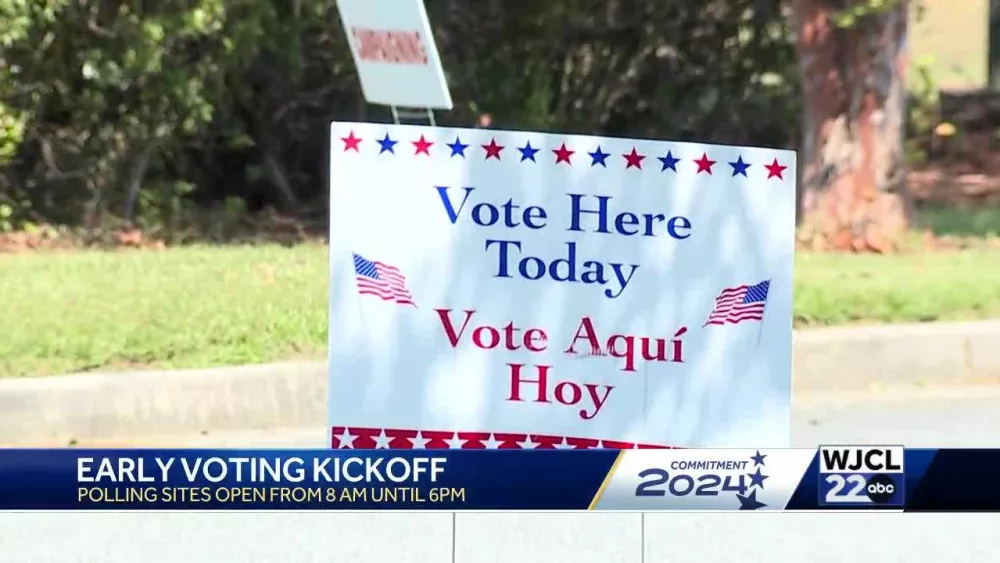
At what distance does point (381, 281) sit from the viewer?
471cm

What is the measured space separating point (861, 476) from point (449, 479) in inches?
46.2

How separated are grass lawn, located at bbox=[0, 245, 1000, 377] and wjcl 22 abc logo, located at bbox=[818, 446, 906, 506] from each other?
320 cm

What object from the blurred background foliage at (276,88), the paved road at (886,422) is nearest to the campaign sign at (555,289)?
the paved road at (886,422)

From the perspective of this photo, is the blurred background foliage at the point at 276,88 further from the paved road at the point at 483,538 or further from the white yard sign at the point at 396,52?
the paved road at the point at 483,538

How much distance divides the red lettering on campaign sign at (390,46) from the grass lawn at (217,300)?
129 cm

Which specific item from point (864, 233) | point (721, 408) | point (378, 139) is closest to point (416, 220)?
point (378, 139)

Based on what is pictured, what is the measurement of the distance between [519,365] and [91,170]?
26.0ft

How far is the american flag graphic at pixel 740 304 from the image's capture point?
185 inches

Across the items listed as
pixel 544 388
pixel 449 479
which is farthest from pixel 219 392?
pixel 544 388

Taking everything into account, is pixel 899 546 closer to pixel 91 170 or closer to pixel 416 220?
pixel 416 220

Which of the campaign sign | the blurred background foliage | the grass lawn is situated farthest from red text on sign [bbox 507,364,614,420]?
the blurred background foliage

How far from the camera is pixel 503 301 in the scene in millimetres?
4742

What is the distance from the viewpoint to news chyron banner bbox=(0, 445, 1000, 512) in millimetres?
4715

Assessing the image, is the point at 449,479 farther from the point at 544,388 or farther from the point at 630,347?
the point at 630,347
